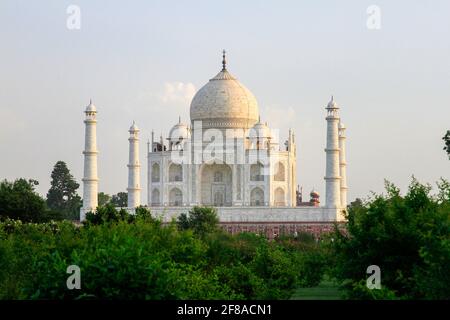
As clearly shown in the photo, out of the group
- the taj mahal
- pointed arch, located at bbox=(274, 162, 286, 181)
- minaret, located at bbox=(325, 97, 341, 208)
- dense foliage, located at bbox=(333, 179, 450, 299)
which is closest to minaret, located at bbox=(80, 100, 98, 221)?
the taj mahal

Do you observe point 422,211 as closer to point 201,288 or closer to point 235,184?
point 201,288

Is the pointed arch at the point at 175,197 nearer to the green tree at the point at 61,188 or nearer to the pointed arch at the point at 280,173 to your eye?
the pointed arch at the point at 280,173

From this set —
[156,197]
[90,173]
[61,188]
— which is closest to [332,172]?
[156,197]

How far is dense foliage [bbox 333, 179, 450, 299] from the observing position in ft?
62.0

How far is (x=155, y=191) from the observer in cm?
6431

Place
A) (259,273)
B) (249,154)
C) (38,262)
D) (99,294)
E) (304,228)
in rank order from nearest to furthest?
1. (99,294)
2. (38,262)
3. (259,273)
4. (304,228)
5. (249,154)

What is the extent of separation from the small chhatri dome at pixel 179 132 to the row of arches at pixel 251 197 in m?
3.30

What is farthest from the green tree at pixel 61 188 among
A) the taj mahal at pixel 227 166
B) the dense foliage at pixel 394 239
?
the dense foliage at pixel 394 239

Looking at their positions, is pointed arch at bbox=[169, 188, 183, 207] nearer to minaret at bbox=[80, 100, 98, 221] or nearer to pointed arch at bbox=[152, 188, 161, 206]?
pointed arch at bbox=[152, 188, 161, 206]

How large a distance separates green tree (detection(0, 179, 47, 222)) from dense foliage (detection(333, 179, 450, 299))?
31156 millimetres

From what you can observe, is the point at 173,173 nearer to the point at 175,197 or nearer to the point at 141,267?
the point at 175,197

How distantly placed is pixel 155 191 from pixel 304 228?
970 cm
